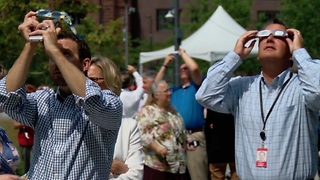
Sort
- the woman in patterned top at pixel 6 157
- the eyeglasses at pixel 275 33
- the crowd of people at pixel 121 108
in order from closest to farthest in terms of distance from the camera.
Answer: the crowd of people at pixel 121 108 → the woman in patterned top at pixel 6 157 → the eyeglasses at pixel 275 33

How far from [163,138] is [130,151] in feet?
10.3

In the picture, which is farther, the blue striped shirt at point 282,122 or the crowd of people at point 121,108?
the blue striped shirt at point 282,122

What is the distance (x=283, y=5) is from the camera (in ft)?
135

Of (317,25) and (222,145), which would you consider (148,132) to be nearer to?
(222,145)

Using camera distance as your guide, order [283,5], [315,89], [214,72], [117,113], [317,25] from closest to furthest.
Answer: [117,113], [315,89], [214,72], [317,25], [283,5]

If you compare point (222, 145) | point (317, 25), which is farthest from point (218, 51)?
point (317, 25)

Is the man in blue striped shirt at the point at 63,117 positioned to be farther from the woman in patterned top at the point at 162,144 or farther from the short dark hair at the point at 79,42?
the woman in patterned top at the point at 162,144

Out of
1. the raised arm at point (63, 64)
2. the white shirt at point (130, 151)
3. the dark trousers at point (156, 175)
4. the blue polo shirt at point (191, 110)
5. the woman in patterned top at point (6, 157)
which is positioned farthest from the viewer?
the blue polo shirt at point (191, 110)

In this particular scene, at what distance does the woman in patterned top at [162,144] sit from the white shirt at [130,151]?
9.55 feet

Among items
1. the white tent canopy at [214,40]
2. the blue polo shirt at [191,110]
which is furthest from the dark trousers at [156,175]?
the white tent canopy at [214,40]

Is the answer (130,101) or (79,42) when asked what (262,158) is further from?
(130,101)

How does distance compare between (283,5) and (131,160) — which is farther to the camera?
(283,5)

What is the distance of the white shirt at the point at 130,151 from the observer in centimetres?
600

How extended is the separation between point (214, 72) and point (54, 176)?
168cm
